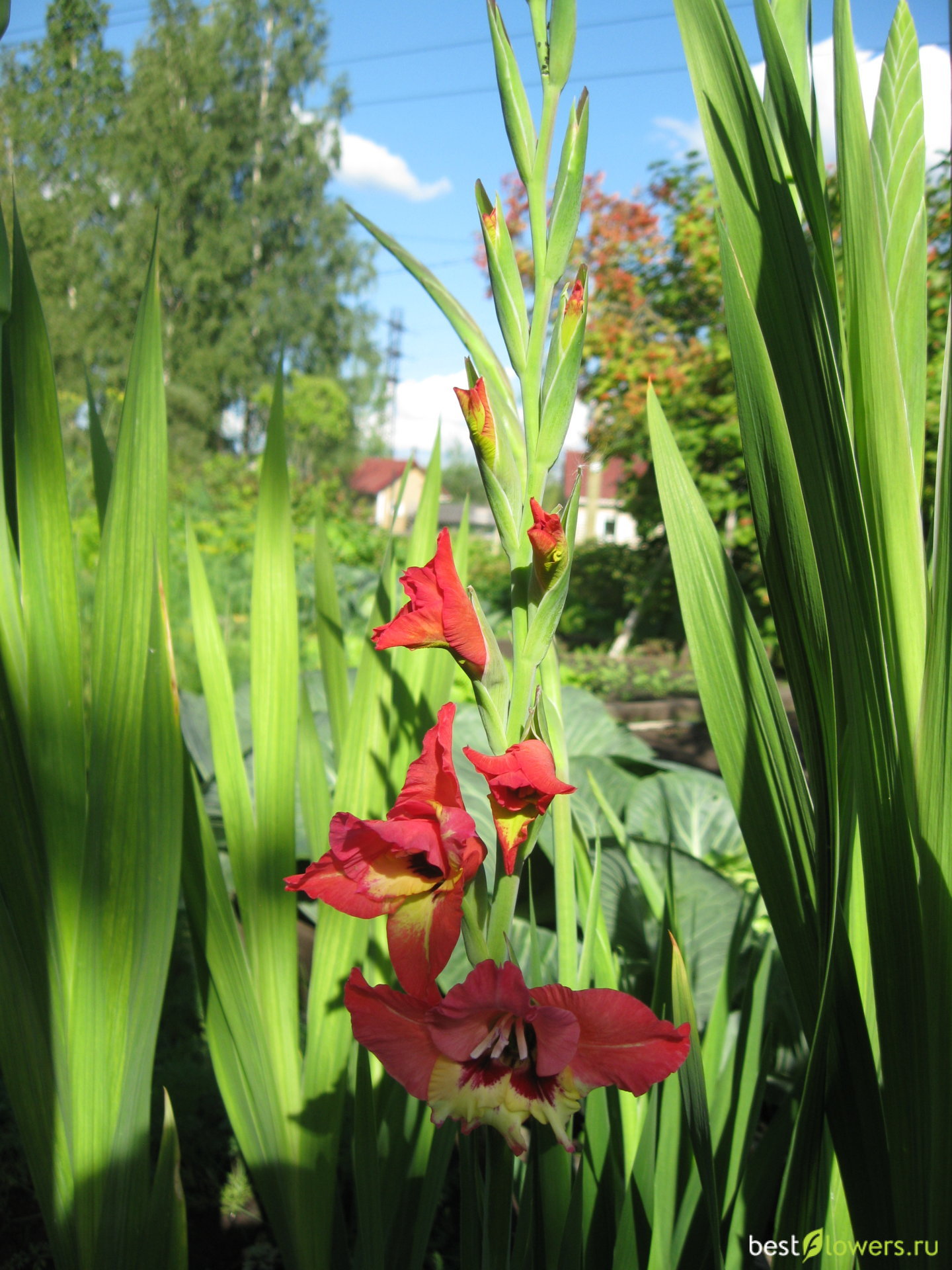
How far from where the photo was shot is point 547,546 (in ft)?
1.25

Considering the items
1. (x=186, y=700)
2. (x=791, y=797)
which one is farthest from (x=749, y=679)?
(x=186, y=700)

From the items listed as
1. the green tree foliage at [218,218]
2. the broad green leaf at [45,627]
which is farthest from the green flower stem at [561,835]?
the green tree foliage at [218,218]

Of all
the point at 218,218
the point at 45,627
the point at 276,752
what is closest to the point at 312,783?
the point at 276,752

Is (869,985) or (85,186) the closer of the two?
(869,985)

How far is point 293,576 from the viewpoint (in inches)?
33.9

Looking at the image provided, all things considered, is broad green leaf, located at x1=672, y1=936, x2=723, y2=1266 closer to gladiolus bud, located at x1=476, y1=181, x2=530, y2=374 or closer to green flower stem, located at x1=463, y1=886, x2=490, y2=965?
green flower stem, located at x1=463, y1=886, x2=490, y2=965

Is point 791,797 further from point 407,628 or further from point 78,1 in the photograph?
point 78,1

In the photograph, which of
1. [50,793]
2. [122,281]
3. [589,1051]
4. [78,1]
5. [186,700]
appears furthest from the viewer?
[122,281]

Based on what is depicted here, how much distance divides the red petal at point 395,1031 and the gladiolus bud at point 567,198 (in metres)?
0.38

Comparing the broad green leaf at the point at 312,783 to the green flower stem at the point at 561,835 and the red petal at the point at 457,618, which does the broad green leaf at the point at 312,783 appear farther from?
the red petal at the point at 457,618

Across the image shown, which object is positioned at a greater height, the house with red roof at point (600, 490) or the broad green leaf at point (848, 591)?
the house with red roof at point (600, 490)

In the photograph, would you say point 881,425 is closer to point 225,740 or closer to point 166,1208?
point 225,740

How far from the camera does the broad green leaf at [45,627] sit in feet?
2.06

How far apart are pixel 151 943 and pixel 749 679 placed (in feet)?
1.68
